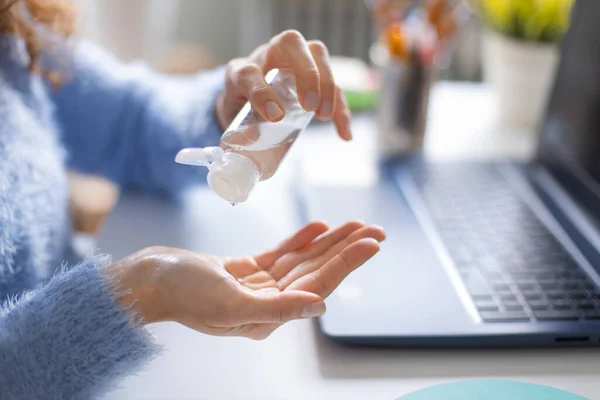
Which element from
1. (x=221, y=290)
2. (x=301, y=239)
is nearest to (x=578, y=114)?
(x=301, y=239)

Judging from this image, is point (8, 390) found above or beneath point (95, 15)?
beneath

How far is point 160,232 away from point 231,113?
0.52 feet

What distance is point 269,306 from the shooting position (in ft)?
1.54

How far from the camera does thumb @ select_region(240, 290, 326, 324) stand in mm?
470

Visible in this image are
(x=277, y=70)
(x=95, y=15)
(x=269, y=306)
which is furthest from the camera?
(x=95, y=15)

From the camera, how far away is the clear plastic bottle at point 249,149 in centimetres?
50

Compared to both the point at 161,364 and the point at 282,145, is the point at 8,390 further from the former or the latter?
the point at 282,145

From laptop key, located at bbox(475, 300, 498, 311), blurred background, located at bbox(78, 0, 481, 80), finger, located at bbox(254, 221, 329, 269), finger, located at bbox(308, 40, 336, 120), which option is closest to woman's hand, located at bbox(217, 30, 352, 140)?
finger, located at bbox(308, 40, 336, 120)

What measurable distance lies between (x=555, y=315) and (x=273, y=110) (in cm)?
31

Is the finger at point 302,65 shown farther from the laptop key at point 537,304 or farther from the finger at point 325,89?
the laptop key at point 537,304

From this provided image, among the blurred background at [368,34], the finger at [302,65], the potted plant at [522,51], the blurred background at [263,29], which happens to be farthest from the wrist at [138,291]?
the blurred background at [263,29]

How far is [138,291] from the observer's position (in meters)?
0.49

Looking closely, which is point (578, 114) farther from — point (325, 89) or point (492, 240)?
point (325, 89)

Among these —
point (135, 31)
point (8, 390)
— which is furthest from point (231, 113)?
point (135, 31)
